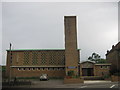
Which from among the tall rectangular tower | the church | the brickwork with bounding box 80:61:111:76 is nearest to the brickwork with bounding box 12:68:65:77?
the church

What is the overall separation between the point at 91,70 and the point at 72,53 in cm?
639

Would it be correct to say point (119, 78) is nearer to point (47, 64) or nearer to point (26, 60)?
point (47, 64)

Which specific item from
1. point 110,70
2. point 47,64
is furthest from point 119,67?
point 47,64

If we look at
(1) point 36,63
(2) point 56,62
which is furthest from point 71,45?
(1) point 36,63

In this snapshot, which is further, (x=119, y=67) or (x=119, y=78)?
(x=119, y=67)

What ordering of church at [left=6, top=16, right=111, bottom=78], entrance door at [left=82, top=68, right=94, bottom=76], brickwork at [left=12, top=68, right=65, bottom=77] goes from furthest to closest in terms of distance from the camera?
brickwork at [left=12, top=68, right=65, bottom=77]
entrance door at [left=82, top=68, right=94, bottom=76]
church at [left=6, top=16, right=111, bottom=78]

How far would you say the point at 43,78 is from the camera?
112ft

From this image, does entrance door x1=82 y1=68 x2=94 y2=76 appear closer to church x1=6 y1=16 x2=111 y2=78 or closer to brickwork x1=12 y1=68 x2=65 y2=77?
church x1=6 y1=16 x2=111 y2=78

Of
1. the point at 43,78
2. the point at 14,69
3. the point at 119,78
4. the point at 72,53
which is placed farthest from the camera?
the point at 14,69

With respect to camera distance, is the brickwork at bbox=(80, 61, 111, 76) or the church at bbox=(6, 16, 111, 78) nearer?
the church at bbox=(6, 16, 111, 78)

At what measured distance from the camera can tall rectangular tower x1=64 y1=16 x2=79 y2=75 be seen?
38844 mm

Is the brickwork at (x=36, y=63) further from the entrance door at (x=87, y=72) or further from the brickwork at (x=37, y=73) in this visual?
the entrance door at (x=87, y=72)

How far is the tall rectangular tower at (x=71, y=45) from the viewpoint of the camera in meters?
38.8

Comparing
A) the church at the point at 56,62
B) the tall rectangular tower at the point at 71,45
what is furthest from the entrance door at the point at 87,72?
the tall rectangular tower at the point at 71,45
